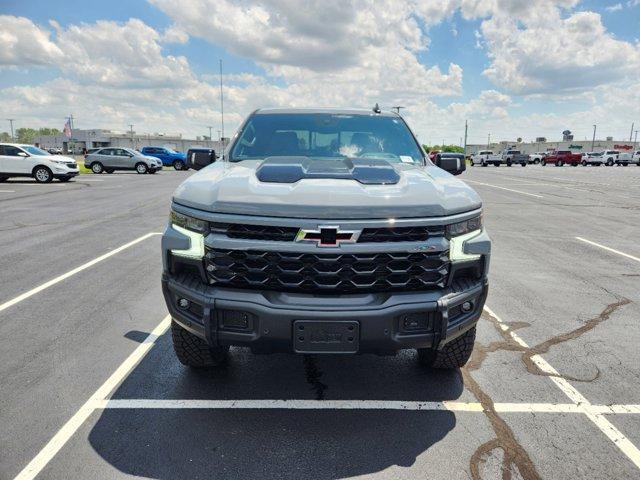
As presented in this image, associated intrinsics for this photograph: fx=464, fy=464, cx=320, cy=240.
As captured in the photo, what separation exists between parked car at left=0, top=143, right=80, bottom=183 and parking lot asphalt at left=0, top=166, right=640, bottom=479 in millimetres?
17119

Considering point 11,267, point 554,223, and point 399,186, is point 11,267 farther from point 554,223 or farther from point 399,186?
point 554,223

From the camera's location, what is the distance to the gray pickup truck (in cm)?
246

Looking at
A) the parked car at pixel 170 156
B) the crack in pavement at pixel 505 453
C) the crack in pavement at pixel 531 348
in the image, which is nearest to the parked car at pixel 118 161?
the parked car at pixel 170 156

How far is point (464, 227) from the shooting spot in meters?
2.68

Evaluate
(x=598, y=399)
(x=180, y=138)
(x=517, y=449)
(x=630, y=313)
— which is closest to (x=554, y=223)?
(x=630, y=313)

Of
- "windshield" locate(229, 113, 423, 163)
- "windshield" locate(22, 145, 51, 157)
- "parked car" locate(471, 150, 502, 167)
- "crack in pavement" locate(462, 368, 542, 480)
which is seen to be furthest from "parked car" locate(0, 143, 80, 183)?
"parked car" locate(471, 150, 502, 167)

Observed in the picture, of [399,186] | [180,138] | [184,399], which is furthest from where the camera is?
[180,138]

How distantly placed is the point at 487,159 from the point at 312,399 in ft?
190

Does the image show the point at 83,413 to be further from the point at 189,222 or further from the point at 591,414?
the point at 591,414

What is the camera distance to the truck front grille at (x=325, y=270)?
8.18 ft

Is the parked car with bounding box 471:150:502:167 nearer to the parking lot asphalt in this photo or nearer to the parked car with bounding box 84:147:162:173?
the parked car with bounding box 84:147:162:173

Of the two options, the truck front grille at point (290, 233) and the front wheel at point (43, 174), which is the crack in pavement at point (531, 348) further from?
the front wheel at point (43, 174)

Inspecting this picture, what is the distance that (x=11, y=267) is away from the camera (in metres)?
6.24

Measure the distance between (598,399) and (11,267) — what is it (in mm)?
6821
